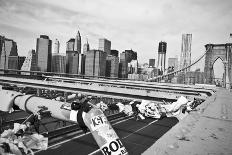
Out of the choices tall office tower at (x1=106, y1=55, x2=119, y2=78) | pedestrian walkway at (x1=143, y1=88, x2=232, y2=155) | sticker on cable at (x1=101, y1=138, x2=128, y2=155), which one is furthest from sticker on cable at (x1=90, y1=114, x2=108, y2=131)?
tall office tower at (x1=106, y1=55, x2=119, y2=78)

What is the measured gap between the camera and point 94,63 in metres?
174

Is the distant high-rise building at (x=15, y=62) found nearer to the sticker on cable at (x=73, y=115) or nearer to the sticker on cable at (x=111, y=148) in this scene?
the sticker on cable at (x=73, y=115)

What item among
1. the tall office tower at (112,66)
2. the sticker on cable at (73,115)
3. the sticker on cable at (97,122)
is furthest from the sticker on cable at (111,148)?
the tall office tower at (112,66)

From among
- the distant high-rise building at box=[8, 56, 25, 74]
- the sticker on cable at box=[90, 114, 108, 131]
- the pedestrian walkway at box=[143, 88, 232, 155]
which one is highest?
the distant high-rise building at box=[8, 56, 25, 74]

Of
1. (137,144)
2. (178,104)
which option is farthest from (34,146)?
(178,104)

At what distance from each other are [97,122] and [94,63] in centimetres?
17095

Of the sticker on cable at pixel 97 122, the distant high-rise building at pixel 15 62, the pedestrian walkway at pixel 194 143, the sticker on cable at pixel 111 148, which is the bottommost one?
the sticker on cable at pixel 111 148

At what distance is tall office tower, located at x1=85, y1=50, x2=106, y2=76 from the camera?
172 metres

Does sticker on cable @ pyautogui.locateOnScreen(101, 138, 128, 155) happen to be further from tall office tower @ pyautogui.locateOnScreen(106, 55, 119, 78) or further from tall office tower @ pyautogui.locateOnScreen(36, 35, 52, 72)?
tall office tower @ pyautogui.locateOnScreen(106, 55, 119, 78)

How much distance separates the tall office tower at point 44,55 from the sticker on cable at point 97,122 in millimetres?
158672

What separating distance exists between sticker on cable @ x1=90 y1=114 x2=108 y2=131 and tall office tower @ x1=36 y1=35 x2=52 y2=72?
15867 cm

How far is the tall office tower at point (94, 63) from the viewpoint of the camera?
563ft

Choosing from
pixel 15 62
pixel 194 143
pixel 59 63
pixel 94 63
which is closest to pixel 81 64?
pixel 94 63

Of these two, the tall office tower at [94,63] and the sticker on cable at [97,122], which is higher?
the tall office tower at [94,63]
